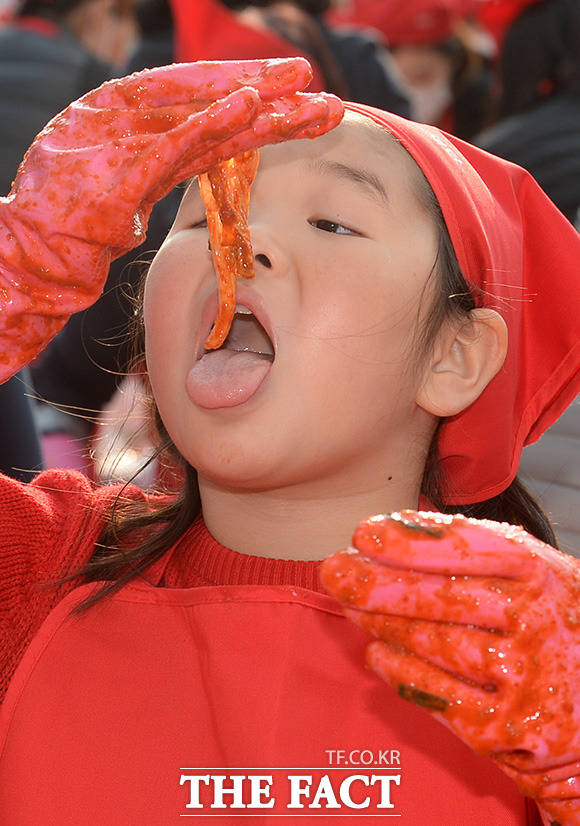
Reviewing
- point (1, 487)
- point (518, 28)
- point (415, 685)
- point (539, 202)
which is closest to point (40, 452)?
point (1, 487)

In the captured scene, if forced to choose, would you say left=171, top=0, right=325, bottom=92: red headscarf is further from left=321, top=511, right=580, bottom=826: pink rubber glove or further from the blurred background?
left=321, top=511, right=580, bottom=826: pink rubber glove

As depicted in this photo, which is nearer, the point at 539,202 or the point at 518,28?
the point at 539,202

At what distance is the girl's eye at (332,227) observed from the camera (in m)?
1.21

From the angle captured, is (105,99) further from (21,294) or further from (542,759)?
(542,759)

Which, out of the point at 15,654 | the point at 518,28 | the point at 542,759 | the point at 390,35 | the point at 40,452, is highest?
the point at 390,35

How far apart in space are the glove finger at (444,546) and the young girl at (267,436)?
24 millimetres

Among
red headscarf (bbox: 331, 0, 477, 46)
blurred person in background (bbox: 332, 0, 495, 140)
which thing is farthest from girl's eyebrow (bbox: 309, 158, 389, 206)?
red headscarf (bbox: 331, 0, 477, 46)

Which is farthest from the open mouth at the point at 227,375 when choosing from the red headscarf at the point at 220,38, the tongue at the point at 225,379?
the red headscarf at the point at 220,38

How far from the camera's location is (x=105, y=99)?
1131 millimetres

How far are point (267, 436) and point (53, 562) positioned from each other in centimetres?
30

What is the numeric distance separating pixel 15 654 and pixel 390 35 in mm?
3417

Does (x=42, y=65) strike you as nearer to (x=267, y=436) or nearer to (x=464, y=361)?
(x=464, y=361)

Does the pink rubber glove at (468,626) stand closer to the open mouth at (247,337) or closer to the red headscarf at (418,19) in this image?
the open mouth at (247,337)

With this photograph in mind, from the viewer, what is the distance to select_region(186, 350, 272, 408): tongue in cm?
114
